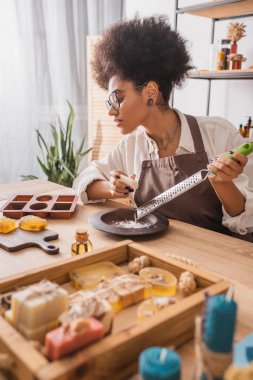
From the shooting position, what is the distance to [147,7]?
355 centimetres

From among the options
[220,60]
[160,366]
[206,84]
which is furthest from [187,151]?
[206,84]

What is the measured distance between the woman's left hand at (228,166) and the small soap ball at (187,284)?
0.46 meters

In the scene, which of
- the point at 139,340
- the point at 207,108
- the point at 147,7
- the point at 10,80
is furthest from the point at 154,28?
the point at 147,7

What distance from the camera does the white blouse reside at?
1.34 metres

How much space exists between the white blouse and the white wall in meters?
1.25

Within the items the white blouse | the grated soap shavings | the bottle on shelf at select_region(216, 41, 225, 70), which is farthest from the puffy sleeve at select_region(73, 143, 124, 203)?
the bottle on shelf at select_region(216, 41, 225, 70)

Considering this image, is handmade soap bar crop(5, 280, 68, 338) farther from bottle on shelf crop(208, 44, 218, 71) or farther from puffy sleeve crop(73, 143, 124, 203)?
bottle on shelf crop(208, 44, 218, 71)

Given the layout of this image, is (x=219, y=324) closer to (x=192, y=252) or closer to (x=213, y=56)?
(x=192, y=252)

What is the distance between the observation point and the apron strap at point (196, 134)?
152 centimetres

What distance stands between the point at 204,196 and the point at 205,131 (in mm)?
288

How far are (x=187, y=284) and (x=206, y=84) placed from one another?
264cm

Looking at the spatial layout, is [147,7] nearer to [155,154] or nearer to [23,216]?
[155,154]

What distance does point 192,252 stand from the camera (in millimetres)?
1059

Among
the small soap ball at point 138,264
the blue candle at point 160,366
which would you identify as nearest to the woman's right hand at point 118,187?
the small soap ball at point 138,264
